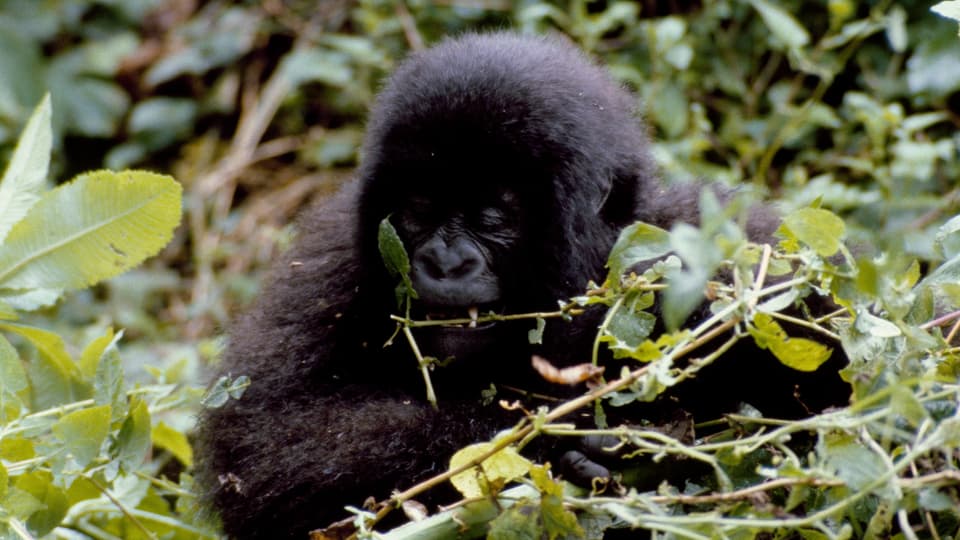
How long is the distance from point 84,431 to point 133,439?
5.0 inches

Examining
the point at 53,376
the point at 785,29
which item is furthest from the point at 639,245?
the point at 785,29

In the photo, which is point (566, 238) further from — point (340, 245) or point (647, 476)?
point (647, 476)

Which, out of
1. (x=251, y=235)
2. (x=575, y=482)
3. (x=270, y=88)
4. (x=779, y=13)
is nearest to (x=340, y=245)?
(x=575, y=482)

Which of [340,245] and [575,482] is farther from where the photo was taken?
[340,245]

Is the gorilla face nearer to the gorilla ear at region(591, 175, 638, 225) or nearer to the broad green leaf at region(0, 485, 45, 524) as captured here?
the gorilla ear at region(591, 175, 638, 225)

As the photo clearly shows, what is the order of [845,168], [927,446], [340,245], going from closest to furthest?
[927,446]
[340,245]
[845,168]

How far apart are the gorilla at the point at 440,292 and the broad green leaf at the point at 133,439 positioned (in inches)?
8.7

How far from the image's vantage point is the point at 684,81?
470 cm

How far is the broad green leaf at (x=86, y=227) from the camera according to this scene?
2.46 m

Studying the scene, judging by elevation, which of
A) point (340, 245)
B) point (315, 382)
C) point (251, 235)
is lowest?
point (251, 235)

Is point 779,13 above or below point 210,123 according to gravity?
above

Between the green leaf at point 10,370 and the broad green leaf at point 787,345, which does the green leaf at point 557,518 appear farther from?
the green leaf at point 10,370

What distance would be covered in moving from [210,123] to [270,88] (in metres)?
0.43

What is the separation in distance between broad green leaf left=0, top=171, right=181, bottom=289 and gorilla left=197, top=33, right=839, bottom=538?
43 cm
